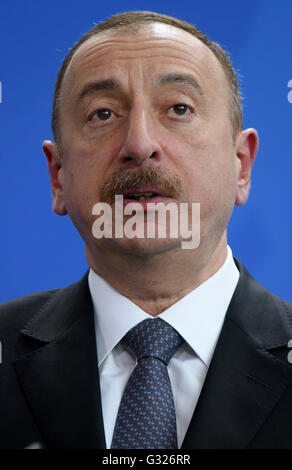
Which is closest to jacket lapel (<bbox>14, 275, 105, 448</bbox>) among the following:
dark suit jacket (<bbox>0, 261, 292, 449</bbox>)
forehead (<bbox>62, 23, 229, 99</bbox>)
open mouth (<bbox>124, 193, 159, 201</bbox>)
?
dark suit jacket (<bbox>0, 261, 292, 449</bbox>)

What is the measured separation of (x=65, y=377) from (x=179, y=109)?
0.67 meters

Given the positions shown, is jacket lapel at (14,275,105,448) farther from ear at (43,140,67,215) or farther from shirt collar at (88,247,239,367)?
ear at (43,140,67,215)

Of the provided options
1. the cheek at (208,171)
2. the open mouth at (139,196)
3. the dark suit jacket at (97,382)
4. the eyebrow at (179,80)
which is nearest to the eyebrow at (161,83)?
the eyebrow at (179,80)

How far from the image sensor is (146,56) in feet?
4.81

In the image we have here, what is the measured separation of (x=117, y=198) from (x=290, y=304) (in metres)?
0.53

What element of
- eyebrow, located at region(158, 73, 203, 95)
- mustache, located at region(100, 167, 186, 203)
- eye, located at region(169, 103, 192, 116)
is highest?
eyebrow, located at region(158, 73, 203, 95)

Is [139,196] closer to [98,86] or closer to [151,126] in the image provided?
[151,126]

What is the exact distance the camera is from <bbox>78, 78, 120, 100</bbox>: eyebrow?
1.46m

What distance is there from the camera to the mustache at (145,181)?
4.53 ft

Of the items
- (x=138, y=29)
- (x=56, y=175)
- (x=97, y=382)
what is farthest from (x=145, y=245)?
(x=138, y=29)

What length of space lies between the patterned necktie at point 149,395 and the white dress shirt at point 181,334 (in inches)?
0.8

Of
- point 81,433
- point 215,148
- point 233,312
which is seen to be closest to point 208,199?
point 215,148

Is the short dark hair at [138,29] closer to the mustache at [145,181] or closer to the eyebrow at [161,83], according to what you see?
the eyebrow at [161,83]
